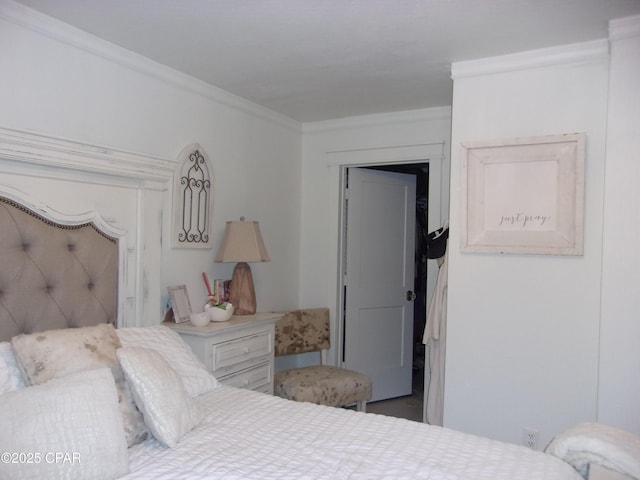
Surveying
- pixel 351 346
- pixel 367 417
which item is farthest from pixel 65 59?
pixel 351 346

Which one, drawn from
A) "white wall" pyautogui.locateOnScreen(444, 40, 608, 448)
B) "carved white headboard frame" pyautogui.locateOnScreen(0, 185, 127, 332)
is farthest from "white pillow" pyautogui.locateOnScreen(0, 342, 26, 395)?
"white wall" pyautogui.locateOnScreen(444, 40, 608, 448)

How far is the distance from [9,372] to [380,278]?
3.07 meters

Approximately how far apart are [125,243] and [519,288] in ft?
6.89

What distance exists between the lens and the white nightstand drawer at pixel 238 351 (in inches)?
110

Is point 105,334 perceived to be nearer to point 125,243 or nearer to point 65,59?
point 125,243

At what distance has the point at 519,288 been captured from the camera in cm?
269

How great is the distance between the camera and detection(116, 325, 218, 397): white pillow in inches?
86.7

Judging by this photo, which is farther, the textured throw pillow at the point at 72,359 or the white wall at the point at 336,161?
the white wall at the point at 336,161

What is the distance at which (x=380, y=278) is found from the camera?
4.36 meters

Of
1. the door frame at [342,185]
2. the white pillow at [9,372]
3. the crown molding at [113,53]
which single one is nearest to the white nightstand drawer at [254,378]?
the door frame at [342,185]

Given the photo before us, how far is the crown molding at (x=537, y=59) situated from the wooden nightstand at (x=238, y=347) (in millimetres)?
1890

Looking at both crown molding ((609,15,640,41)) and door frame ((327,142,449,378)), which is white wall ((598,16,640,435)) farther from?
door frame ((327,142,449,378))

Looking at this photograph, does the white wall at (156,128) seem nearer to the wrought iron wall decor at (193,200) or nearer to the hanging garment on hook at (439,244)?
the wrought iron wall decor at (193,200)

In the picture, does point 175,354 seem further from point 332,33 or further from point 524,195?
point 524,195
